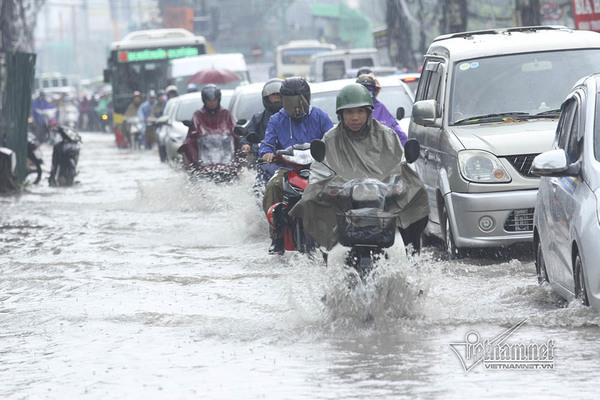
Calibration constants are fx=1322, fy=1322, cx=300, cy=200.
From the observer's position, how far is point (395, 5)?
42.8 meters

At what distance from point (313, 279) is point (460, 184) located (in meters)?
2.34

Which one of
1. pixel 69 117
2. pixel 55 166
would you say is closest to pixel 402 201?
pixel 55 166

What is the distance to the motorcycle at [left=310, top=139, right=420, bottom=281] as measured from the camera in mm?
7172

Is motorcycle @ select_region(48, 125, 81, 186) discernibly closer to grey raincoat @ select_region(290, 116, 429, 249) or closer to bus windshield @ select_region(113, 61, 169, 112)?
bus windshield @ select_region(113, 61, 169, 112)

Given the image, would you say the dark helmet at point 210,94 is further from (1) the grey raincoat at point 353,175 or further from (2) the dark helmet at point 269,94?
(1) the grey raincoat at point 353,175

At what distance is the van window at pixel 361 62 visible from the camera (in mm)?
38781

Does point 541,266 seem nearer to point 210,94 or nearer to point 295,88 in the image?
point 295,88

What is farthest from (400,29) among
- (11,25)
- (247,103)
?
(247,103)

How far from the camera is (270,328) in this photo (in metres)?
7.67

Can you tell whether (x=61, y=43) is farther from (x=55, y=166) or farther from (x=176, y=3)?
(x=55, y=166)

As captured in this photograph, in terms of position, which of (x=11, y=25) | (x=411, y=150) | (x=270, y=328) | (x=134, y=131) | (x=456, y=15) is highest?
(x=11, y=25)

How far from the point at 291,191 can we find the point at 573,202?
332 centimetres

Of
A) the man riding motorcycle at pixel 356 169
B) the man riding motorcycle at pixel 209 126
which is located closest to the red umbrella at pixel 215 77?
the man riding motorcycle at pixel 209 126

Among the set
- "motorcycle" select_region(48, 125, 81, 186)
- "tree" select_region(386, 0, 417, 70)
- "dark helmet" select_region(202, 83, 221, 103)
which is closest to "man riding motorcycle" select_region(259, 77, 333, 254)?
"dark helmet" select_region(202, 83, 221, 103)
